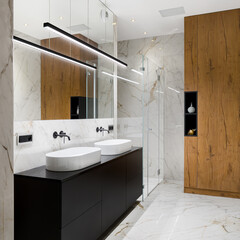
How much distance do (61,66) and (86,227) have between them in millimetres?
1486

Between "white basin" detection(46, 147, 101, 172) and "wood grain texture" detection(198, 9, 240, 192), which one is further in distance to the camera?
"wood grain texture" detection(198, 9, 240, 192)

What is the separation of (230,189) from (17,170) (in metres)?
2.87

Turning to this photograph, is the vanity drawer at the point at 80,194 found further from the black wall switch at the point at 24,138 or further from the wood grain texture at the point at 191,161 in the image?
the wood grain texture at the point at 191,161

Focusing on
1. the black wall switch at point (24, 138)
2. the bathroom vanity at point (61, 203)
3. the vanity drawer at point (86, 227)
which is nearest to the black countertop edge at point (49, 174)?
the bathroom vanity at point (61, 203)

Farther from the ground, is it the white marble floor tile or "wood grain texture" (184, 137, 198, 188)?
"wood grain texture" (184, 137, 198, 188)

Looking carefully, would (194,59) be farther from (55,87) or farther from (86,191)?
(86,191)

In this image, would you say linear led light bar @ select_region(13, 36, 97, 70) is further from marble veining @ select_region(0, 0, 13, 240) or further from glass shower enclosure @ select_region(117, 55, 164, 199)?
marble veining @ select_region(0, 0, 13, 240)

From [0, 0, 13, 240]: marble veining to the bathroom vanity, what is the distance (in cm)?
63

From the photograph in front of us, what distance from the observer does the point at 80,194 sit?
1838 mm

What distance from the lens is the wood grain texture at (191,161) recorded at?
358 centimetres

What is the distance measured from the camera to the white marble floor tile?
2361 millimetres

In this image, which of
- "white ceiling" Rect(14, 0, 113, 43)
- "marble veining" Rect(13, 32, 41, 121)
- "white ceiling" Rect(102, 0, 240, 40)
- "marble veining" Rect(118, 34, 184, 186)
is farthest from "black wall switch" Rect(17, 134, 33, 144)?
"white ceiling" Rect(102, 0, 240, 40)

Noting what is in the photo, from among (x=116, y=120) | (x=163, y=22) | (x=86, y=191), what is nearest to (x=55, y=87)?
(x=86, y=191)

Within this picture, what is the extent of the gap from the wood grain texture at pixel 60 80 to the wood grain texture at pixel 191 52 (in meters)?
1.62
